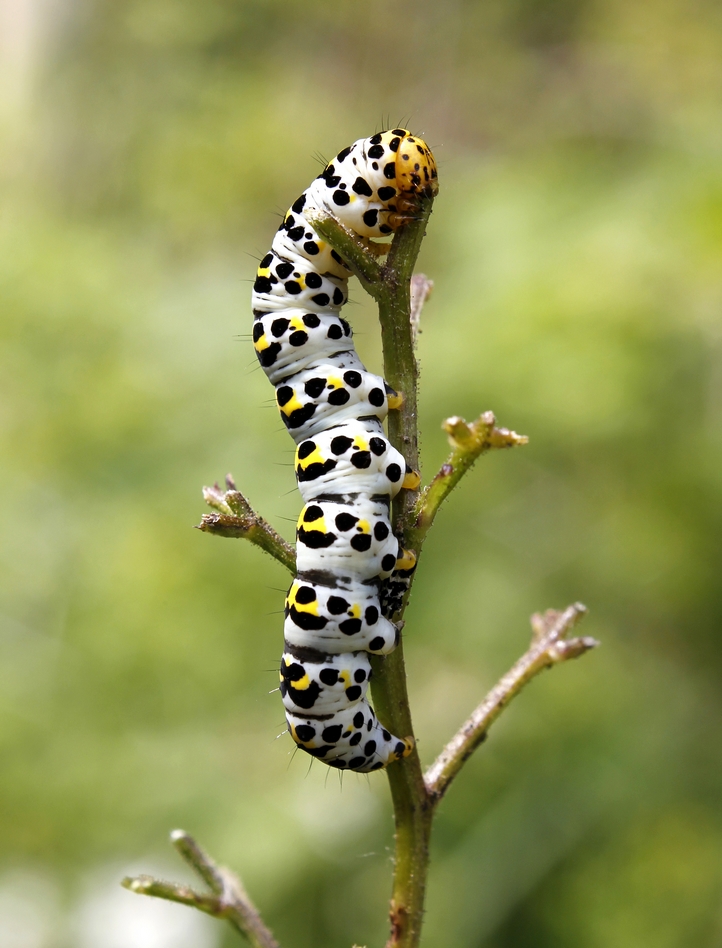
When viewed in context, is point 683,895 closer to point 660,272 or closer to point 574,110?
point 660,272

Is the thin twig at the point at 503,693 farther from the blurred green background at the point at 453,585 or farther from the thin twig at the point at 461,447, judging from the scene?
the blurred green background at the point at 453,585

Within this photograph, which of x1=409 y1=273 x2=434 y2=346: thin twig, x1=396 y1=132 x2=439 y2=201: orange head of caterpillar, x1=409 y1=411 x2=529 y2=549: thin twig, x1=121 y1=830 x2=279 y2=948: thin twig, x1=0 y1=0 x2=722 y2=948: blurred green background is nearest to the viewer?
x1=409 y1=411 x2=529 y2=549: thin twig

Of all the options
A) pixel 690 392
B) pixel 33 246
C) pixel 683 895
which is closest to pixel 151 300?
pixel 33 246

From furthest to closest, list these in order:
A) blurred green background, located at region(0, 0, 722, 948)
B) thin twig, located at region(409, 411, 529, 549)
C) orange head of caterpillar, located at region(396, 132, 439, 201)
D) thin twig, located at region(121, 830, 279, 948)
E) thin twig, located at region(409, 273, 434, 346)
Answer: blurred green background, located at region(0, 0, 722, 948), orange head of caterpillar, located at region(396, 132, 439, 201), thin twig, located at region(409, 273, 434, 346), thin twig, located at region(121, 830, 279, 948), thin twig, located at region(409, 411, 529, 549)

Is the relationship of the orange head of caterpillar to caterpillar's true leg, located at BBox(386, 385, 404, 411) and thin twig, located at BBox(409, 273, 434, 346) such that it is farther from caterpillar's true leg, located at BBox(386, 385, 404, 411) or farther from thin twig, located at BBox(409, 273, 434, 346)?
caterpillar's true leg, located at BBox(386, 385, 404, 411)

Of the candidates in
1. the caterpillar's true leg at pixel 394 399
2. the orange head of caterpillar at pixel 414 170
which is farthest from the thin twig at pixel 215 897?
the orange head of caterpillar at pixel 414 170

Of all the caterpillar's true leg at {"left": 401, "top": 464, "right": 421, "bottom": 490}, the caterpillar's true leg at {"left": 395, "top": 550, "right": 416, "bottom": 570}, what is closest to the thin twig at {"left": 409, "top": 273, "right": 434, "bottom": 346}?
the caterpillar's true leg at {"left": 401, "top": 464, "right": 421, "bottom": 490}
